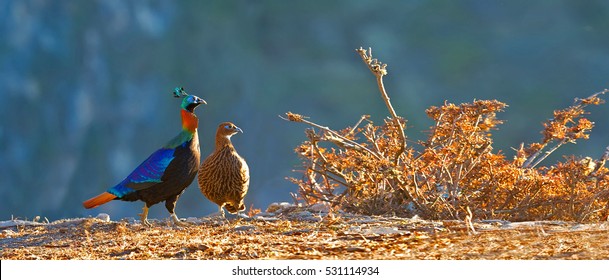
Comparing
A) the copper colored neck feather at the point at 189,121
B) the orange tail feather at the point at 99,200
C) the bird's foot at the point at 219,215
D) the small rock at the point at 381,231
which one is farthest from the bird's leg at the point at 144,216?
the small rock at the point at 381,231

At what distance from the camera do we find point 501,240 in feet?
20.3

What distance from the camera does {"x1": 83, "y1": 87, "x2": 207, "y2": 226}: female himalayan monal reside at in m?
7.62

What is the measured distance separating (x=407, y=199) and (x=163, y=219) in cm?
252

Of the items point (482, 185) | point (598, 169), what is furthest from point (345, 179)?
point (598, 169)

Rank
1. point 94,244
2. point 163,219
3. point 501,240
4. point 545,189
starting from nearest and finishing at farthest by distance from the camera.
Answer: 1. point 501,240
2. point 94,244
3. point 163,219
4. point 545,189

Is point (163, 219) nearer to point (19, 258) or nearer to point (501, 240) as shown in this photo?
point (19, 258)

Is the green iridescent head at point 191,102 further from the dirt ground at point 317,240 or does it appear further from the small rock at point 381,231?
the small rock at point 381,231

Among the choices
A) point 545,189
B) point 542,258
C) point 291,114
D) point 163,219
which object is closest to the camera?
point 542,258

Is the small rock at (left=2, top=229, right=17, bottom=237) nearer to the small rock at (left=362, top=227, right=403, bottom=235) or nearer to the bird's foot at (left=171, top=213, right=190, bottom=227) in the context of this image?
the bird's foot at (left=171, top=213, right=190, bottom=227)

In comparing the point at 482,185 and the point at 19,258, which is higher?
the point at 482,185

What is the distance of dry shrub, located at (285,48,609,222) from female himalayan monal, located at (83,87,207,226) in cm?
140

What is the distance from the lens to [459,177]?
8.72 metres

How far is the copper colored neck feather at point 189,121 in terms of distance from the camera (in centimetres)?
779

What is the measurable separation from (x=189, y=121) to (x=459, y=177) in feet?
9.51
